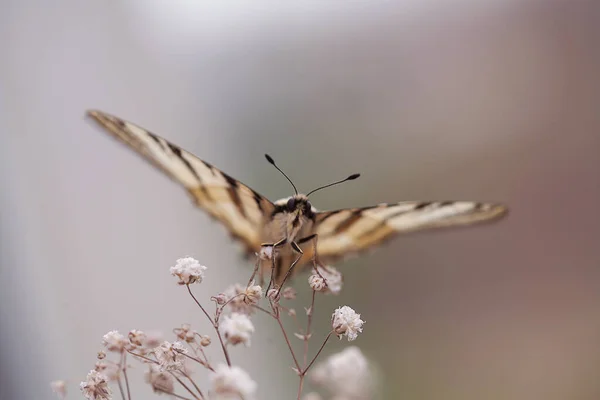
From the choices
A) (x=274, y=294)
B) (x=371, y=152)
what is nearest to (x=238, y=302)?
(x=274, y=294)

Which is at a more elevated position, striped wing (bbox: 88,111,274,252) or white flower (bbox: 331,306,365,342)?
striped wing (bbox: 88,111,274,252)

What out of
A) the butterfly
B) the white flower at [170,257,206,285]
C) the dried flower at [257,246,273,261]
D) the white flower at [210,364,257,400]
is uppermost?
the butterfly

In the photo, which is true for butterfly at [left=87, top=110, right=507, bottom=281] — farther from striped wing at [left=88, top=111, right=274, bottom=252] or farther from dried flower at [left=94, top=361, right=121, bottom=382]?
dried flower at [left=94, top=361, right=121, bottom=382]

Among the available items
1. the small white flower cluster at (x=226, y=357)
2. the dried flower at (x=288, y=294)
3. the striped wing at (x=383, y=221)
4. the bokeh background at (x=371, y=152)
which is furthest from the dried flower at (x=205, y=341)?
the bokeh background at (x=371, y=152)

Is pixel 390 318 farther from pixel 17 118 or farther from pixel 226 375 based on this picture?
pixel 226 375

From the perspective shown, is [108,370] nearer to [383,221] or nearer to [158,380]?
[158,380]

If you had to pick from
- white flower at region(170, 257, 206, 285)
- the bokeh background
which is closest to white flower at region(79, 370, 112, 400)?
white flower at region(170, 257, 206, 285)

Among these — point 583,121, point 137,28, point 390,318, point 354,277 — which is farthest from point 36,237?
point 583,121
